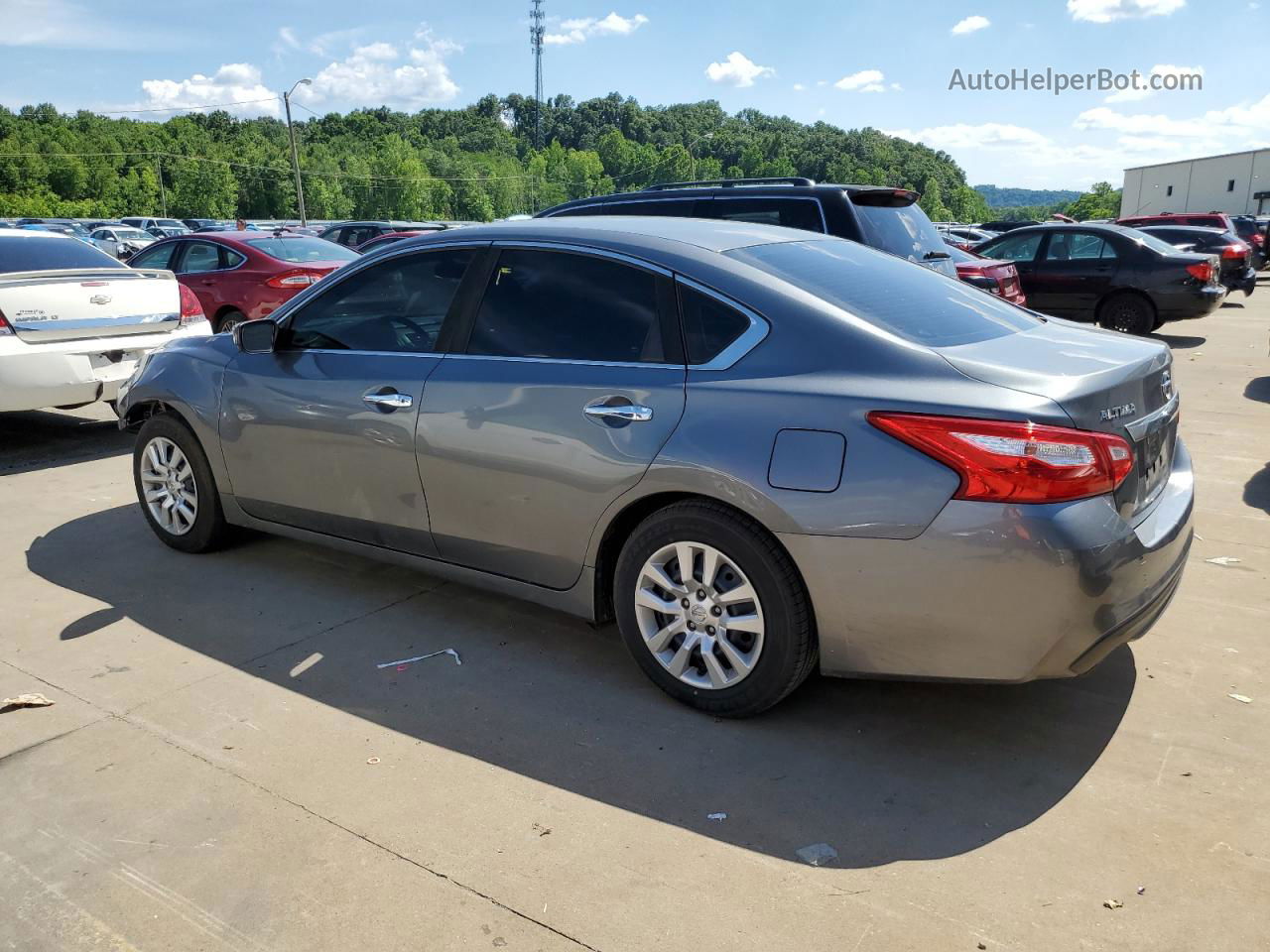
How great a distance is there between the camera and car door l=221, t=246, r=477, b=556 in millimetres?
4176

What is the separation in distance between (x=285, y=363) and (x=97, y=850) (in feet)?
7.78

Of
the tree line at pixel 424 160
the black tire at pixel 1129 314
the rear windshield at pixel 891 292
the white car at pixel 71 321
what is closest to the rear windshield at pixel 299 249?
the white car at pixel 71 321

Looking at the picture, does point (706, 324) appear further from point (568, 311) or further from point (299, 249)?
point (299, 249)

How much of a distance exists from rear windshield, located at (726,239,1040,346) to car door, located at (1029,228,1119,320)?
10.8 metres

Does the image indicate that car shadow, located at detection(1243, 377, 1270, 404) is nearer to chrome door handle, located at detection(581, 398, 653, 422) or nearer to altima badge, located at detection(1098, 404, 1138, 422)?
altima badge, located at detection(1098, 404, 1138, 422)

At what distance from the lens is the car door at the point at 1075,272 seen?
45.1 feet

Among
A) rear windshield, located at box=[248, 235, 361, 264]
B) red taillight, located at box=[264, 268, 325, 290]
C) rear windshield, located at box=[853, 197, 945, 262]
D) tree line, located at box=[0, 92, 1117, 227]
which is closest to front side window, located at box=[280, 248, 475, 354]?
rear windshield, located at box=[853, 197, 945, 262]

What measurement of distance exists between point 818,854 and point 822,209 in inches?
234

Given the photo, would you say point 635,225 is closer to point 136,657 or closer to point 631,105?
point 136,657

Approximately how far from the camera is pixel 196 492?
5.13 m

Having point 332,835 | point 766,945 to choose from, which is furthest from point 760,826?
point 332,835

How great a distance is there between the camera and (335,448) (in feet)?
14.4

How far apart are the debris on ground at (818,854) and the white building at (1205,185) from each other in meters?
85.2

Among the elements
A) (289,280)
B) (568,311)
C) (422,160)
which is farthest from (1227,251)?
(422,160)
